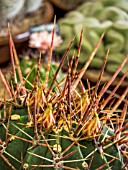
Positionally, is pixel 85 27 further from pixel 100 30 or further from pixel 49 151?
pixel 49 151

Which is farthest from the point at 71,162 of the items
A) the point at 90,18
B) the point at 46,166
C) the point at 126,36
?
the point at 90,18

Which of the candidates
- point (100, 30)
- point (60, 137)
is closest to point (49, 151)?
point (60, 137)

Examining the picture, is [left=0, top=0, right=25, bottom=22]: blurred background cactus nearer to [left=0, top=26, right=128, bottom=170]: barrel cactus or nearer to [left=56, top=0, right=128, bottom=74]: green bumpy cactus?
[left=56, top=0, right=128, bottom=74]: green bumpy cactus

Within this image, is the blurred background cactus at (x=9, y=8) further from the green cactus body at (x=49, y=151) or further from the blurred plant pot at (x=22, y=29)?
the green cactus body at (x=49, y=151)

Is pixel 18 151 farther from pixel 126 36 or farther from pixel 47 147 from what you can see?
pixel 126 36

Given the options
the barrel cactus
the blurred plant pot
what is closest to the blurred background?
the blurred plant pot

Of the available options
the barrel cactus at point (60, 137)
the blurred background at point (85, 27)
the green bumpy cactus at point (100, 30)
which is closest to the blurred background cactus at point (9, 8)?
the blurred background at point (85, 27)
